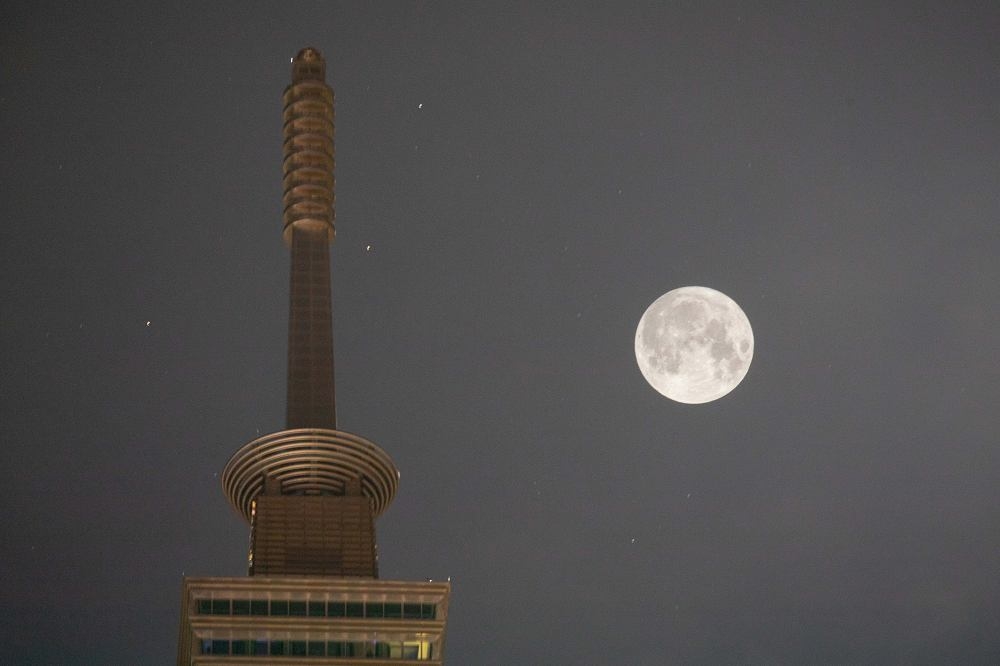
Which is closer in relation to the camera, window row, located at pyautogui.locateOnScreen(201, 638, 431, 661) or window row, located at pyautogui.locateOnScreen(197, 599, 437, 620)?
window row, located at pyautogui.locateOnScreen(201, 638, 431, 661)

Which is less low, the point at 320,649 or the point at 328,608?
the point at 328,608

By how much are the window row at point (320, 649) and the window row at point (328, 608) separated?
2958 millimetres

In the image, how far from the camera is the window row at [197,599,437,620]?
174625 mm

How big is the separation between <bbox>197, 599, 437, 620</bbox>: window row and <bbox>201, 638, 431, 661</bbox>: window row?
2.96 metres

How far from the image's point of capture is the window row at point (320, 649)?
566 feet

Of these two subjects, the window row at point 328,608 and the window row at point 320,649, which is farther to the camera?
the window row at point 328,608

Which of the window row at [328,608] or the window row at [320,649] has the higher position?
the window row at [328,608]

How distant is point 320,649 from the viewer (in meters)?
174

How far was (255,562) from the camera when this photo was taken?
193125mm

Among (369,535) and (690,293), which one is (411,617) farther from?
(690,293)

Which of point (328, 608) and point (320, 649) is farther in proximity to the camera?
point (328, 608)

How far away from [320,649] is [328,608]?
452cm

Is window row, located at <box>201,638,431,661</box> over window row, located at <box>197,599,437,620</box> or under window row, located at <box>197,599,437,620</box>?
under

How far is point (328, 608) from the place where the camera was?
17625cm
